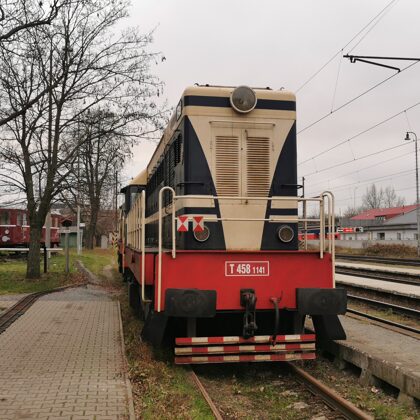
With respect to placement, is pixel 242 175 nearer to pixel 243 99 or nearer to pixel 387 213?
pixel 243 99

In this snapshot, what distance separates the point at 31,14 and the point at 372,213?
75.1 m

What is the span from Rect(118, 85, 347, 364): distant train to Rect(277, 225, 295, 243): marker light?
1 cm

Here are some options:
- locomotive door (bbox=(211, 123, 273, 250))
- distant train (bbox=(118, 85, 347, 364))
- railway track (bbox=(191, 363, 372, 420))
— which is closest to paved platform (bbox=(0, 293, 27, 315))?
distant train (bbox=(118, 85, 347, 364))

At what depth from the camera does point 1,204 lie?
18.2m

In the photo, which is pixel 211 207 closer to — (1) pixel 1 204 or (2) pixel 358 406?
(2) pixel 358 406

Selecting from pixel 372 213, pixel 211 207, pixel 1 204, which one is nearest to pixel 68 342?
pixel 211 207

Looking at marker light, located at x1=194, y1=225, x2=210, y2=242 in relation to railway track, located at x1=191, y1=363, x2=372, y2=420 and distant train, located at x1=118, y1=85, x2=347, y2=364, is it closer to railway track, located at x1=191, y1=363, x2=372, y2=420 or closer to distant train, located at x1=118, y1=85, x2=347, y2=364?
distant train, located at x1=118, y1=85, x2=347, y2=364

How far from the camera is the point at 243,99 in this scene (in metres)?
7.07

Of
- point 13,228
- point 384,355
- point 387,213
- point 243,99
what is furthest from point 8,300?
point 387,213

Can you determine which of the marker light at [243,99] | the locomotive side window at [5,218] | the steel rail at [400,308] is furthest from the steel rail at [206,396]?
the locomotive side window at [5,218]

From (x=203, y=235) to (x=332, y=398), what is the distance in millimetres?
2600

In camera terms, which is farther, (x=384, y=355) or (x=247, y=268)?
(x=384, y=355)

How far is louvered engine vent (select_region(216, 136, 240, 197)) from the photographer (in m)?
7.07

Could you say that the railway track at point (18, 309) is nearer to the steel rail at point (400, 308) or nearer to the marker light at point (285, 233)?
the marker light at point (285, 233)
